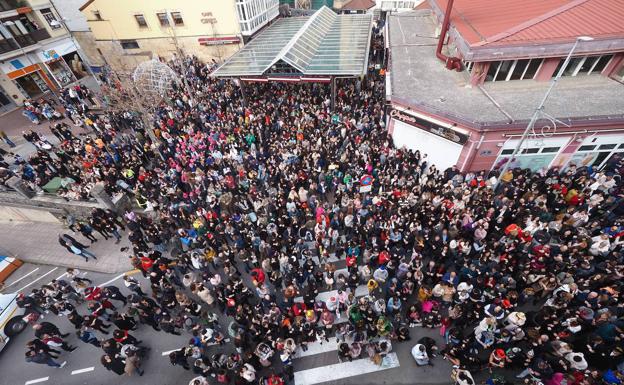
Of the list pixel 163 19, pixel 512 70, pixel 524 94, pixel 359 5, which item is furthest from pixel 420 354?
pixel 359 5

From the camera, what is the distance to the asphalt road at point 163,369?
9.15 meters

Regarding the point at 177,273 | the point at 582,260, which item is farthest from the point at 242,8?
the point at 582,260

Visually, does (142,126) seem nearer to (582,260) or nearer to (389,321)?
(389,321)

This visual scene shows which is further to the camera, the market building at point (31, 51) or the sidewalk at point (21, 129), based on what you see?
the market building at point (31, 51)

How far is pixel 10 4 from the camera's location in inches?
1032

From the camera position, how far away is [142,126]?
66.9 ft

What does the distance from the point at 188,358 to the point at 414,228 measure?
9.80 m

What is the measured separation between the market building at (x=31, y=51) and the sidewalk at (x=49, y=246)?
1755cm

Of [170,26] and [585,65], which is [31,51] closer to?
[170,26]

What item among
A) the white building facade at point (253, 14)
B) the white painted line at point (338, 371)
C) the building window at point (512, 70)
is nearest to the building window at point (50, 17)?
the white building facade at point (253, 14)

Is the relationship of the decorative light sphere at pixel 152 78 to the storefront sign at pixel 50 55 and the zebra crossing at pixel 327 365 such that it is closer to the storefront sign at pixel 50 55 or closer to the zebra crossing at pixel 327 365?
the storefront sign at pixel 50 55

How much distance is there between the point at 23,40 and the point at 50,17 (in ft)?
15.2

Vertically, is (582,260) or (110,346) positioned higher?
(582,260)

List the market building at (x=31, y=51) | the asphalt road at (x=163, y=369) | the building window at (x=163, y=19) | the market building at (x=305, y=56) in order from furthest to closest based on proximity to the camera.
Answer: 1. the building window at (x=163, y=19)
2. the market building at (x=31, y=51)
3. the market building at (x=305, y=56)
4. the asphalt road at (x=163, y=369)
